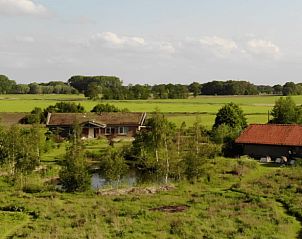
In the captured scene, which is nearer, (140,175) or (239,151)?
(140,175)

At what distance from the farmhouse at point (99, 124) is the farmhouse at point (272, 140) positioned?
20739 mm

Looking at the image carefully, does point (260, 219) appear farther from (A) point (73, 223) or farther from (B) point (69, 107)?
(B) point (69, 107)

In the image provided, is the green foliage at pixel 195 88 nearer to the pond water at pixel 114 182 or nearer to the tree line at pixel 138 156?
the tree line at pixel 138 156

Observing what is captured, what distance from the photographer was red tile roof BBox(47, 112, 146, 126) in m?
65.8

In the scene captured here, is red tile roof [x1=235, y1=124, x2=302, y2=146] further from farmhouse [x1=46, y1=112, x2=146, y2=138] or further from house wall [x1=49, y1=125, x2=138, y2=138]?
house wall [x1=49, y1=125, x2=138, y2=138]

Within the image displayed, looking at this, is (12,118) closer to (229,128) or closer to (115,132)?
(115,132)

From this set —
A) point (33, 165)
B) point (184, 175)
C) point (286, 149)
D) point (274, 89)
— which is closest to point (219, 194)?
point (184, 175)

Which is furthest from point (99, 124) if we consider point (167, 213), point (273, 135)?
point (167, 213)

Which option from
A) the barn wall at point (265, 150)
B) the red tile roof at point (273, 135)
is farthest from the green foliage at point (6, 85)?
the barn wall at point (265, 150)

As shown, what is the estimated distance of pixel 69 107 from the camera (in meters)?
79.2

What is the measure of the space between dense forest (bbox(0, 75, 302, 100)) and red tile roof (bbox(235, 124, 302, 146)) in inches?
3431

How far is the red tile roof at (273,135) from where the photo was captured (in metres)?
45.2

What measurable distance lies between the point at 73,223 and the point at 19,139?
13.9 m

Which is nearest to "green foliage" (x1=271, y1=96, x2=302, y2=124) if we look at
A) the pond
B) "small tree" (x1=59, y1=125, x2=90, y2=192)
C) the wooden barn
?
the pond
